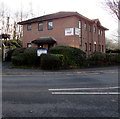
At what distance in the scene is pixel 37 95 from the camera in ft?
15.3

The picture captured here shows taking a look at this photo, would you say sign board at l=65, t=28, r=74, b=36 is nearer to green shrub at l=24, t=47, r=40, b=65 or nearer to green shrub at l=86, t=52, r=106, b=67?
green shrub at l=86, t=52, r=106, b=67

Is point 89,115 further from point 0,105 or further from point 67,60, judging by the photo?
point 67,60

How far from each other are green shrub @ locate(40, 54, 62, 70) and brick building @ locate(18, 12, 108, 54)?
697 centimetres

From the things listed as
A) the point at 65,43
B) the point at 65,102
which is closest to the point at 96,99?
the point at 65,102

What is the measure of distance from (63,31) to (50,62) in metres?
8.56

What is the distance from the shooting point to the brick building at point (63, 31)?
58.8ft

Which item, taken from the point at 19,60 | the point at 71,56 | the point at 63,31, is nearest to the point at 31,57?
the point at 19,60

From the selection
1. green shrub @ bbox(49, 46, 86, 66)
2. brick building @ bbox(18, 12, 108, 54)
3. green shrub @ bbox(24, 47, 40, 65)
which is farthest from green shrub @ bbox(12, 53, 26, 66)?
brick building @ bbox(18, 12, 108, 54)

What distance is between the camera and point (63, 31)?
1853 cm

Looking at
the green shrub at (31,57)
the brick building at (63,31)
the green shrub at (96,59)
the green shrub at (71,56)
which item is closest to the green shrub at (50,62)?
the green shrub at (71,56)

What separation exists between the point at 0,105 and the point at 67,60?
931cm

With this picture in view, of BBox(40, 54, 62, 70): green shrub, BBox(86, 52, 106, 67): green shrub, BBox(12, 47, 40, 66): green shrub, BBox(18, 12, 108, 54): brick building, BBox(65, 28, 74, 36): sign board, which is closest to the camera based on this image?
BBox(40, 54, 62, 70): green shrub

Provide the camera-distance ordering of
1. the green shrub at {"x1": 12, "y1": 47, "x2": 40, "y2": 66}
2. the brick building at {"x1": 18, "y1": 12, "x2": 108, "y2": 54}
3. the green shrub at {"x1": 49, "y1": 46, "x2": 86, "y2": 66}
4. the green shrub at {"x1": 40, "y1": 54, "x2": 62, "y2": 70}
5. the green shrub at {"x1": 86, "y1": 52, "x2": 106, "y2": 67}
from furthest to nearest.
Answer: the brick building at {"x1": 18, "y1": 12, "x2": 108, "y2": 54}, the green shrub at {"x1": 86, "y1": 52, "x2": 106, "y2": 67}, the green shrub at {"x1": 12, "y1": 47, "x2": 40, "y2": 66}, the green shrub at {"x1": 49, "y1": 46, "x2": 86, "y2": 66}, the green shrub at {"x1": 40, "y1": 54, "x2": 62, "y2": 70}

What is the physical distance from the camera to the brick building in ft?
58.8
